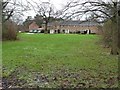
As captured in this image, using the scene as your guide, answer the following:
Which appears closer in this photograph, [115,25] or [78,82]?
[78,82]

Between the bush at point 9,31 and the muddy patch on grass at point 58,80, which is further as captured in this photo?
the bush at point 9,31

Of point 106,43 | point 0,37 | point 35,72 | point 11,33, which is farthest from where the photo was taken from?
point 11,33

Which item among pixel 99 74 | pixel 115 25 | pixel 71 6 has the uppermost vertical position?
pixel 71 6

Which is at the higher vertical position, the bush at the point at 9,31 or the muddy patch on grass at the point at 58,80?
the bush at the point at 9,31

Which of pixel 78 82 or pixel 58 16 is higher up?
pixel 58 16

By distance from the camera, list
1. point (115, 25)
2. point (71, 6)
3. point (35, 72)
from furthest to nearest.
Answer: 1. point (115, 25)
2. point (71, 6)
3. point (35, 72)

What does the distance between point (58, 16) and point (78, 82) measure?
329 inches

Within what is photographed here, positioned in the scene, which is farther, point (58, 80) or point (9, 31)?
point (9, 31)

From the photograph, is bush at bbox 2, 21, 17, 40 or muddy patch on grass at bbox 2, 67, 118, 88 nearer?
muddy patch on grass at bbox 2, 67, 118, 88

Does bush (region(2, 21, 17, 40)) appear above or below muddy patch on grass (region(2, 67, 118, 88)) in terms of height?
above

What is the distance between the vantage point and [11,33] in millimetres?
39250

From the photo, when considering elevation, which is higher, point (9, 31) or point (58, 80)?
point (9, 31)

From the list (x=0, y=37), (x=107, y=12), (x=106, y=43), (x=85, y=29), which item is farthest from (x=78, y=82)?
(x=85, y=29)

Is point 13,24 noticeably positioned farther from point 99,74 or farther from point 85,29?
point 85,29
